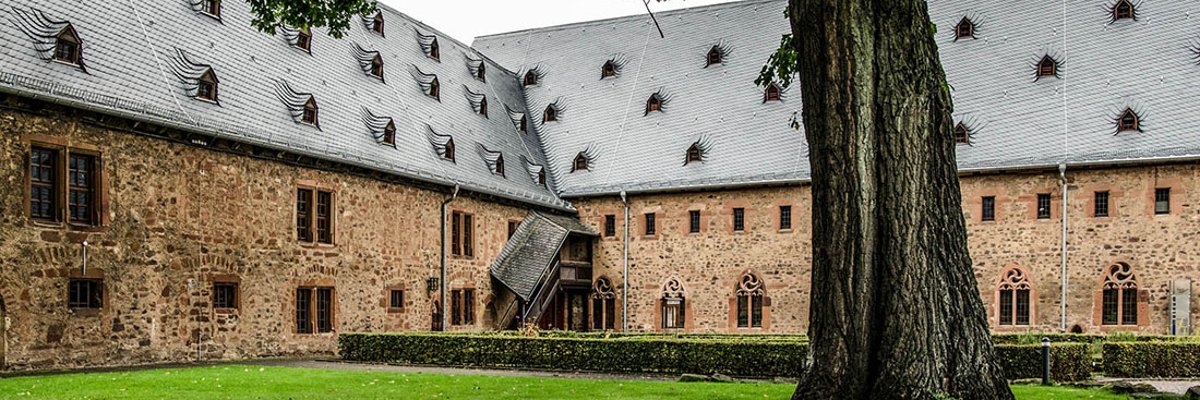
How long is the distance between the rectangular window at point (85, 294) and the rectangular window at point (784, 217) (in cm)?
1931

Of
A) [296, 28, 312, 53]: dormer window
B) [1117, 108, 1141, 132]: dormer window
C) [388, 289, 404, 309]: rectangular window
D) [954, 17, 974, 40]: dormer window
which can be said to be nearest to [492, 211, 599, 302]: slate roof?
[388, 289, 404, 309]: rectangular window

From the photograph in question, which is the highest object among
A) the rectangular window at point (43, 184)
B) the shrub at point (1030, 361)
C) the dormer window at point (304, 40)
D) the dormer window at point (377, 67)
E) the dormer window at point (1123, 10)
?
the dormer window at point (1123, 10)

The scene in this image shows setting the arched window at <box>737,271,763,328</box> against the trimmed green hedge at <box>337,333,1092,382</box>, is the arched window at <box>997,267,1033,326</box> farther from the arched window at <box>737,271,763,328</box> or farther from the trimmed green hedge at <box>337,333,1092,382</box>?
the trimmed green hedge at <box>337,333,1092,382</box>

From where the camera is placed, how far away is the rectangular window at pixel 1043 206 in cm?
2917

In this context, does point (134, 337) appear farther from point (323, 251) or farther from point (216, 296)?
point (323, 251)

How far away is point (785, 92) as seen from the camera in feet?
112

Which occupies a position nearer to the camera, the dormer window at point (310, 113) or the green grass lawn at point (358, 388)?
the green grass lawn at point (358, 388)

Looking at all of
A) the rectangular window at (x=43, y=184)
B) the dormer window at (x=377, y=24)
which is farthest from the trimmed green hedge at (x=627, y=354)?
the dormer window at (x=377, y=24)

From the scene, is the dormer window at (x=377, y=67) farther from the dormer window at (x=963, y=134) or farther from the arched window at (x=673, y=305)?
the dormer window at (x=963, y=134)

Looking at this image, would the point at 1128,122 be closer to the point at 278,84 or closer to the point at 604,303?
the point at 604,303

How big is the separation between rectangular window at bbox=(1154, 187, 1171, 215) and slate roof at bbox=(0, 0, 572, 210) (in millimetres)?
16646

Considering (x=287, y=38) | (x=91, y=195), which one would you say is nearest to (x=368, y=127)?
(x=287, y=38)

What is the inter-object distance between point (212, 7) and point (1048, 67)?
22.1 metres

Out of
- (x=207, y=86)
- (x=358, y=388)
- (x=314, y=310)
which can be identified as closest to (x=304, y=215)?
(x=314, y=310)
